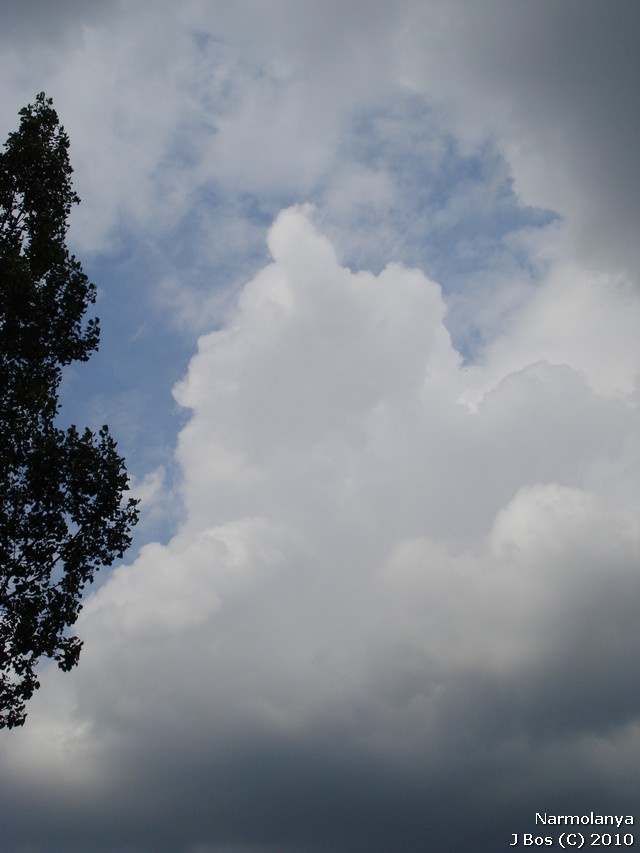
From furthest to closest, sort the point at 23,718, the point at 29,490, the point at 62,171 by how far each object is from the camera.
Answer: the point at 62,171, the point at 29,490, the point at 23,718

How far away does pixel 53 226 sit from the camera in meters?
24.5

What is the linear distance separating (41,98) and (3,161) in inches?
128

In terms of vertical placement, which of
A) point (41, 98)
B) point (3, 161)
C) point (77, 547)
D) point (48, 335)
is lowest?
point (77, 547)

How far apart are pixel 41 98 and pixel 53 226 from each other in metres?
5.46

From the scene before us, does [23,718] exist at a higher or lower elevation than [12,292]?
lower

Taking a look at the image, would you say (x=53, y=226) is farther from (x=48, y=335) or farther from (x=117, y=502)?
(x=117, y=502)

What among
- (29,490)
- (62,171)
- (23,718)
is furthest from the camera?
(62,171)

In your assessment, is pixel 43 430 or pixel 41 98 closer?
pixel 43 430

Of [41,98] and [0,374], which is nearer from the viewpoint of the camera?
[0,374]

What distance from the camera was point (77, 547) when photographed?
2238 cm

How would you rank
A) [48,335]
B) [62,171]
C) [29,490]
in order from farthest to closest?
[62,171], [48,335], [29,490]

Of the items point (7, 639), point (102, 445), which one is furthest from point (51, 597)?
point (102, 445)

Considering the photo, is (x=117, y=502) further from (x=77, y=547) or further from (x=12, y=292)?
(x=12, y=292)

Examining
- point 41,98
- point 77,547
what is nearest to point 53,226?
point 41,98
